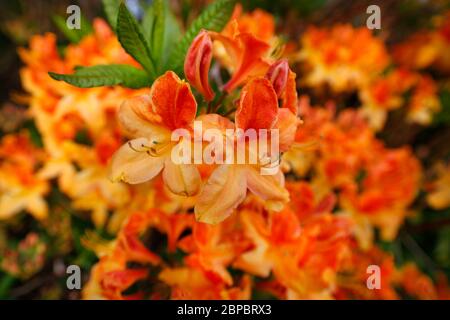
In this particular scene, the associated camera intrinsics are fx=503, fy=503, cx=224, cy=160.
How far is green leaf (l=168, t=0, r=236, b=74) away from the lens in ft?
2.34

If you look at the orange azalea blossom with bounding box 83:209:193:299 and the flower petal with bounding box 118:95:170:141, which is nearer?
the flower petal with bounding box 118:95:170:141

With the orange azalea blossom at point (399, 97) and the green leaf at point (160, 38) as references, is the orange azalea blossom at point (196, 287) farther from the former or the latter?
the orange azalea blossom at point (399, 97)

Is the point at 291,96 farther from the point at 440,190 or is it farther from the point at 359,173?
the point at 440,190

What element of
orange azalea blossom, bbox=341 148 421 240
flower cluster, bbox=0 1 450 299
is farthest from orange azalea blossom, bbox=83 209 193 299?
orange azalea blossom, bbox=341 148 421 240

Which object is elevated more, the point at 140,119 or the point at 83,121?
the point at 83,121

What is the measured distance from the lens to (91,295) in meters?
0.81

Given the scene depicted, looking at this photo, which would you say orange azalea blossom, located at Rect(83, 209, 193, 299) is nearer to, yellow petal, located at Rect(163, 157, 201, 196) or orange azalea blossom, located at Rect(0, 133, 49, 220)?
yellow petal, located at Rect(163, 157, 201, 196)

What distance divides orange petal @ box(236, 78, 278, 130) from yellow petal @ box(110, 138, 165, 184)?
0.39 feet

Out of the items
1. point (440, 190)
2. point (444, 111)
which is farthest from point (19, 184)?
point (444, 111)

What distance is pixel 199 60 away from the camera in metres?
0.63

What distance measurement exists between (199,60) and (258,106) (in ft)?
0.34
